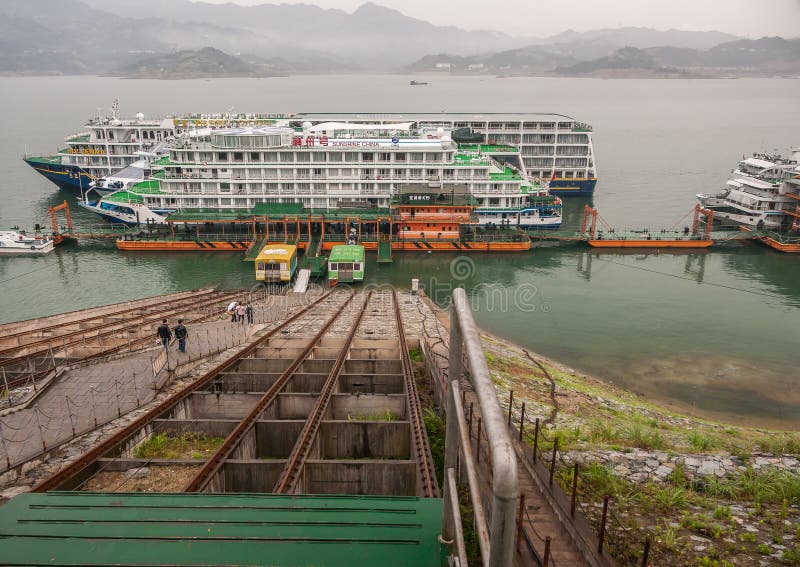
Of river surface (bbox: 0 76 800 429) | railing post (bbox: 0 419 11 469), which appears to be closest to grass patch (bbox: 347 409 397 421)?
railing post (bbox: 0 419 11 469)

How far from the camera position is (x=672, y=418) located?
63.0 ft

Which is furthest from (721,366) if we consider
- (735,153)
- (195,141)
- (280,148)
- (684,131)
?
(684,131)

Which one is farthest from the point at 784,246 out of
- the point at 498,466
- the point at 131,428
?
the point at 498,466

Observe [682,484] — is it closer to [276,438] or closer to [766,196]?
[276,438]

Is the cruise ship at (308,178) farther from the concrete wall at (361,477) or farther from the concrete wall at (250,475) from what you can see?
the concrete wall at (250,475)

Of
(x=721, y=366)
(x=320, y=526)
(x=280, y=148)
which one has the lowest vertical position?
(x=721, y=366)

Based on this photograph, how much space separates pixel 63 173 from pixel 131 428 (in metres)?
69.4

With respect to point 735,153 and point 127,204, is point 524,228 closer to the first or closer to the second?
point 127,204

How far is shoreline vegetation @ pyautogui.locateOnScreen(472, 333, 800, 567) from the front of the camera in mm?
8375

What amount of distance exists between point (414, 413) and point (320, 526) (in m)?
5.74

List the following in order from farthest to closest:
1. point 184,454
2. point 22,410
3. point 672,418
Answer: point 672,418 → point 22,410 → point 184,454

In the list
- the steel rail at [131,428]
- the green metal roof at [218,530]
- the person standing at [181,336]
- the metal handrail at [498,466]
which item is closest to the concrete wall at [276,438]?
the steel rail at [131,428]

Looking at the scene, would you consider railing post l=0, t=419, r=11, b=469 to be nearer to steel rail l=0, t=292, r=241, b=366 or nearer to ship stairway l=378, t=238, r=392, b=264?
steel rail l=0, t=292, r=241, b=366

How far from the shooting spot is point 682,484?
10.6 meters
